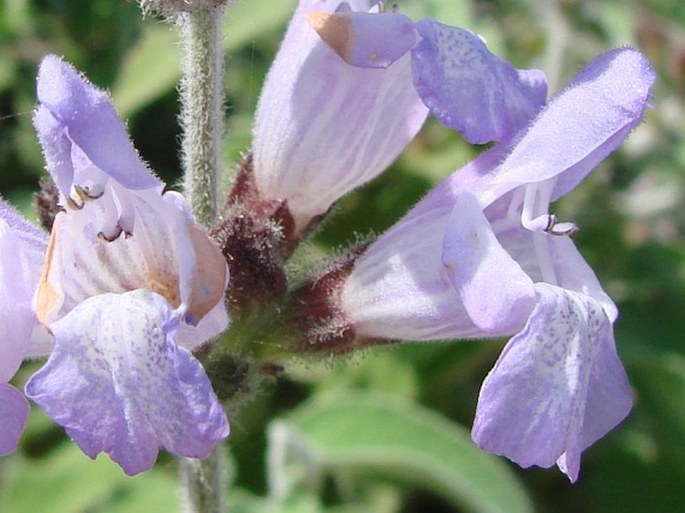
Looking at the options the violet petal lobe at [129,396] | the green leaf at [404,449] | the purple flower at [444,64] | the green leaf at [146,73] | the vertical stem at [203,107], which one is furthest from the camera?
the green leaf at [146,73]

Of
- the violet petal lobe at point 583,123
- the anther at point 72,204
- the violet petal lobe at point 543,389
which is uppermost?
the anther at point 72,204

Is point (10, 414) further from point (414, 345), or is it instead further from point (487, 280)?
point (414, 345)

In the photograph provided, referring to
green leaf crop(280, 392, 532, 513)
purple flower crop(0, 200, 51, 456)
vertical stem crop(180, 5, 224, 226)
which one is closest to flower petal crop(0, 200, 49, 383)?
purple flower crop(0, 200, 51, 456)

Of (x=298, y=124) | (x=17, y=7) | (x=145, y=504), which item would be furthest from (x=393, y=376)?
(x=298, y=124)

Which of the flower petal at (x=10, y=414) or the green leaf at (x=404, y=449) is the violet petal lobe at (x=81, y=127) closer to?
the flower petal at (x=10, y=414)

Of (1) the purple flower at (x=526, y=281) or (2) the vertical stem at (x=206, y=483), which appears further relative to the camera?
(2) the vertical stem at (x=206, y=483)

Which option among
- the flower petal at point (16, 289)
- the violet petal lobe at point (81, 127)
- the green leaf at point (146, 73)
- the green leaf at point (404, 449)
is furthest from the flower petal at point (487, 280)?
the green leaf at point (146, 73)

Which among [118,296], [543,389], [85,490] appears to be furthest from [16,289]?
[85,490]

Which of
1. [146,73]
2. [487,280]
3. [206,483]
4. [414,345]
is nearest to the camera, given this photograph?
[487,280]
